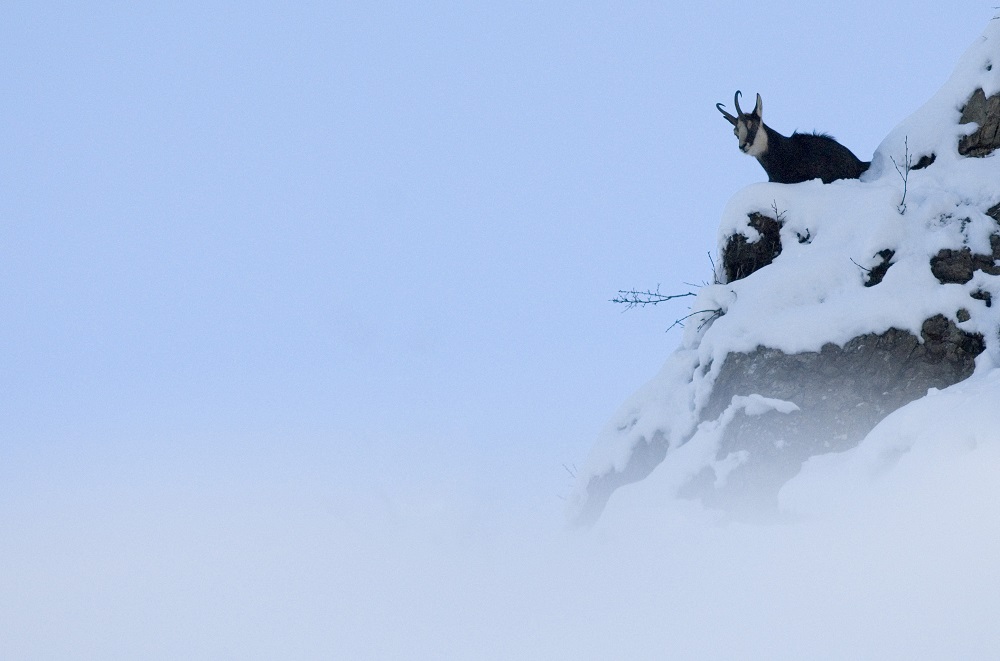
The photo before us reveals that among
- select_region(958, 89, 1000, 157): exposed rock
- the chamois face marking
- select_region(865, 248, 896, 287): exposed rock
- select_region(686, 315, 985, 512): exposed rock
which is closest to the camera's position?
select_region(686, 315, 985, 512): exposed rock

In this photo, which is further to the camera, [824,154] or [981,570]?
[824,154]

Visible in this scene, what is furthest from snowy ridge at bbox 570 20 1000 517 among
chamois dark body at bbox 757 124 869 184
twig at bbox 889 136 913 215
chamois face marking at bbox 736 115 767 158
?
chamois face marking at bbox 736 115 767 158

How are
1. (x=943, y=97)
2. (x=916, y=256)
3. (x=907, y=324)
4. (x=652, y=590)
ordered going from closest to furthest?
(x=652, y=590) → (x=907, y=324) → (x=916, y=256) → (x=943, y=97)

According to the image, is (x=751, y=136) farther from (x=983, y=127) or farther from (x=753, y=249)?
(x=983, y=127)

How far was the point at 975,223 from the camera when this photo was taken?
873 centimetres

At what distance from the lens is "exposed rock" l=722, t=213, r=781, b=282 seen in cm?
972

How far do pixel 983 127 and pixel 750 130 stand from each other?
2.35 m

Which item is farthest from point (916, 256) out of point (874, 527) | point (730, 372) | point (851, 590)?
point (851, 590)

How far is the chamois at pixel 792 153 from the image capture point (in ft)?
34.7

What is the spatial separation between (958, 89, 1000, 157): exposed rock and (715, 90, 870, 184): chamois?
44.3 inches

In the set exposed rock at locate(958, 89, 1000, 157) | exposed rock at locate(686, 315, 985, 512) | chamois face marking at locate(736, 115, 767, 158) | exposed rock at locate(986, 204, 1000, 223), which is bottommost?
exposed rock at locate(686, 315, 985, 512)

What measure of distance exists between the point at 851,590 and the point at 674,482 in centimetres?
277

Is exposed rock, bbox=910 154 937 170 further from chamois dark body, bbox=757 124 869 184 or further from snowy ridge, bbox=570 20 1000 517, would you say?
chamois dark body, bbox=757 124 869 184

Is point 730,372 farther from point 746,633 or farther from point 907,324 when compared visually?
point 746,633
